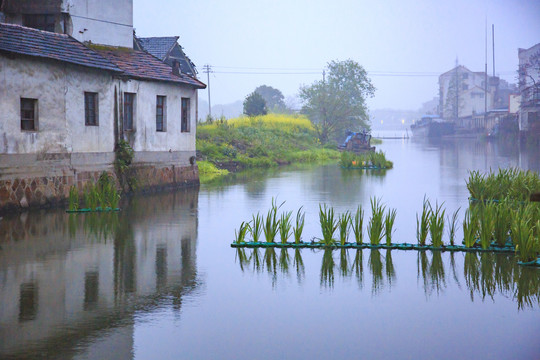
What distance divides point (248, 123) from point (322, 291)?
56491 millimetres

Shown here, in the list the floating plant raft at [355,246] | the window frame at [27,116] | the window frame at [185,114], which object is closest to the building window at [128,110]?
the window frame at [185,114]

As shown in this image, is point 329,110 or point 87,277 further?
point 329,110

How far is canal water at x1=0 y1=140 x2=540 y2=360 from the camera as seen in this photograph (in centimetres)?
824

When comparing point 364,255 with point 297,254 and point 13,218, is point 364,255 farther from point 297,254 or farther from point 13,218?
point 13,218

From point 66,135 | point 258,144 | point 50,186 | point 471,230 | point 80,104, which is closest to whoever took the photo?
point 471,230

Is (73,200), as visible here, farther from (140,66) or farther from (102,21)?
(102,21)

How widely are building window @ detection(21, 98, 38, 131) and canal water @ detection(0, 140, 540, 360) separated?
13.4 ft

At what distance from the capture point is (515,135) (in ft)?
283

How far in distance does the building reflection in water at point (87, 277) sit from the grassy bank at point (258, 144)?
25340mm

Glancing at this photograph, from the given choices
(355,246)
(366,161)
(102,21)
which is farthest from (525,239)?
(366,161)

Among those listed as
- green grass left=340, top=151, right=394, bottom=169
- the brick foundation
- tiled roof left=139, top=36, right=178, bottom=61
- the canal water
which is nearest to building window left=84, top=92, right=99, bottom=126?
the brick foundation

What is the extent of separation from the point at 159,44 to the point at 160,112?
87.3ft

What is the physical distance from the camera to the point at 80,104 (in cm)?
2358

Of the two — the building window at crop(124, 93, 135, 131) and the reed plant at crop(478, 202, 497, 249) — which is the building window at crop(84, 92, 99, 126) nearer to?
the building window at crop(124, 93, 135, 131)
